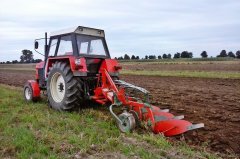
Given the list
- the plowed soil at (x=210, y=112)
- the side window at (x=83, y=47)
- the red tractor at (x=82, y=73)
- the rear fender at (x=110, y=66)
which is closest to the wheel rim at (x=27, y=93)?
the red tractor at (x=82, y=73)

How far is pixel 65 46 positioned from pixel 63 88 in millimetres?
1182

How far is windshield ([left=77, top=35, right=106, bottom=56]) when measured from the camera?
9094mm

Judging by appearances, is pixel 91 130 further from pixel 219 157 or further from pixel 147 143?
pixel 219 157

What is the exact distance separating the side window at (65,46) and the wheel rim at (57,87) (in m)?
0.66

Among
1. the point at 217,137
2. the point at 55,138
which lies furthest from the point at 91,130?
the point at 217,137

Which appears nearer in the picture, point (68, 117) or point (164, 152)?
point (164, 152)

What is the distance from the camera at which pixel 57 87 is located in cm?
914

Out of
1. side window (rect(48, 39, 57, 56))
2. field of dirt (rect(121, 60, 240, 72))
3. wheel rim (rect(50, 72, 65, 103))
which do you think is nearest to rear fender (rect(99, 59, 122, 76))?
wheel rim (rect(50, 72, 65, 103))

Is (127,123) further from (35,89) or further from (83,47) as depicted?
(35,89)

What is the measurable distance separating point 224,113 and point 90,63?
11.6ft

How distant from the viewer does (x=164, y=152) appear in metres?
5.30

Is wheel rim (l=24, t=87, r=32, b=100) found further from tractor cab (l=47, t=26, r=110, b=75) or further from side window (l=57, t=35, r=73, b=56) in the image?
side window (l=57, t=35, r=73, b=56)

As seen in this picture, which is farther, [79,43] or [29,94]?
[29,94]

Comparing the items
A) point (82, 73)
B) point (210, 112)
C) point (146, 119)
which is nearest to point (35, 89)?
point (82, 73)
